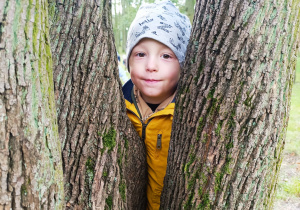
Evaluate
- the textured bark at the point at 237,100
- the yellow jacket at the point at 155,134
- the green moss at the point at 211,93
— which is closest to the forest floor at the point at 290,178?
the yellow jacket at the point at 155,134

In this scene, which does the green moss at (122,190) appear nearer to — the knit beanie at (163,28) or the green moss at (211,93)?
the green moss at (211,93)

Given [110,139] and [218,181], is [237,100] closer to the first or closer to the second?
[218,181]

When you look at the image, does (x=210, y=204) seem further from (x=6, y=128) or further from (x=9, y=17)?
(x=9, y=17)

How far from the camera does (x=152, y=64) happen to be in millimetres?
2006

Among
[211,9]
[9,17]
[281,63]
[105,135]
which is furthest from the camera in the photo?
[105,135]

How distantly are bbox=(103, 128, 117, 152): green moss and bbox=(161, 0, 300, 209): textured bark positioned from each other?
1.48 ft

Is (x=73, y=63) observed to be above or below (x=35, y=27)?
below

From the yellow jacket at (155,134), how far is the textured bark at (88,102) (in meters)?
0.42

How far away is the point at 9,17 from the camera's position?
94cm

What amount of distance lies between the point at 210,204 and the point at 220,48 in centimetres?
89

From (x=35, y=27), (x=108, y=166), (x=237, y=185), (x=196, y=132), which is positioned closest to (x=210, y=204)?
(x=237, y=185)

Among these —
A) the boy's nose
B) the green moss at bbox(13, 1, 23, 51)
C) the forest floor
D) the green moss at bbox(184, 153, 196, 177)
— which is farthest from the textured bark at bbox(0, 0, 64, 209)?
the forest floor

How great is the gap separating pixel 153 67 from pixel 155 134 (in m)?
0.52

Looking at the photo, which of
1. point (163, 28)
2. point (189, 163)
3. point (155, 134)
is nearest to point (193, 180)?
point (189, 163)
